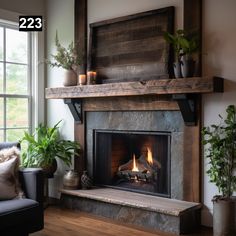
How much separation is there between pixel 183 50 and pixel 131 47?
0.70 meters

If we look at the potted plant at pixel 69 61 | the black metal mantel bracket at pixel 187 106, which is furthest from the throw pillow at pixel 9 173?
the black metal mantel bracket at pixel 187 106

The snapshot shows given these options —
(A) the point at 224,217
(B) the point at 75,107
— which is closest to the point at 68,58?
(B) the point at 75,107

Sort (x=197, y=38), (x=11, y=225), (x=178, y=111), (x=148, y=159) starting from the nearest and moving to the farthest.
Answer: (x=11, y=225)
(x=197, y=38)
(x=178, y=111)
(x=148, y=159)

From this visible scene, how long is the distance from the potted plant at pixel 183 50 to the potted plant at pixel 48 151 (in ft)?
5.43

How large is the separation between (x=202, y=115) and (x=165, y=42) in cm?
83

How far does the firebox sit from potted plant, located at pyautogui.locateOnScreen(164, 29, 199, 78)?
2.28 ft

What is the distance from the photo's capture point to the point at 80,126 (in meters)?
4.36

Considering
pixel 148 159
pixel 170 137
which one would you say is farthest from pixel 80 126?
pixel 170 137

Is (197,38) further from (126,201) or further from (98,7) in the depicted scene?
(126,201)

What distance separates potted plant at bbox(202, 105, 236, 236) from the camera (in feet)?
10.0

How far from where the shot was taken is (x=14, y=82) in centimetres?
438

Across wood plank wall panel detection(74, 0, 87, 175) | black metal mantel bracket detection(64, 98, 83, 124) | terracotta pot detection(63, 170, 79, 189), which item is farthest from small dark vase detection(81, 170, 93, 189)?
black metal mantel bracket detection(64, 98, 83, 124)

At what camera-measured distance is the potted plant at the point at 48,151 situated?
416 cm

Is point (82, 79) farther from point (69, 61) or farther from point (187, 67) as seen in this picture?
point (187, 67)
